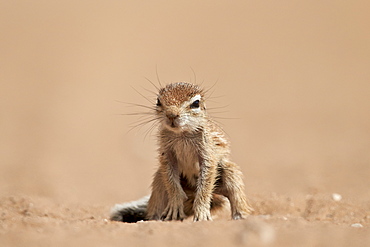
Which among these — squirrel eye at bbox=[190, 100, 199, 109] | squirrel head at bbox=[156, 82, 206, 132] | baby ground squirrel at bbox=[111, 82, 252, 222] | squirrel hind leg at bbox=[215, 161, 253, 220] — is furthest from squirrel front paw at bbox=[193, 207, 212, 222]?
squirrel eye at bbox=[190, 100, 199, 109]

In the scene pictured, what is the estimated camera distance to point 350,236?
5.23 m

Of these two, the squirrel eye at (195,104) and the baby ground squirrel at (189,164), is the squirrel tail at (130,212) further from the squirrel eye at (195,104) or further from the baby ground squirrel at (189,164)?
the squirrel eye at (195,104)

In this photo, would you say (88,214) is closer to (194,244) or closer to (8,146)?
(194,244)

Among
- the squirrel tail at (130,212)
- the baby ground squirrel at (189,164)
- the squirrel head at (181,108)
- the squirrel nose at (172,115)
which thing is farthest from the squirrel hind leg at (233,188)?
the squirrel tail at (130,212)

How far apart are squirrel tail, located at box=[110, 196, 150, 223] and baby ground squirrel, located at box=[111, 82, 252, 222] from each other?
433 millimetres

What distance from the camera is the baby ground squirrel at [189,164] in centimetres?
683

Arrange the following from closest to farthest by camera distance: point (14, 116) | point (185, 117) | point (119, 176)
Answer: point (185, 117) → point (119, 176) → point (14, 116)

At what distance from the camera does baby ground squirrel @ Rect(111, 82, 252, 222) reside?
6828 mm

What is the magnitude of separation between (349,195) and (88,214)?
4.31m

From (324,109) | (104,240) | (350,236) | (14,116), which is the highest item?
(324,109)

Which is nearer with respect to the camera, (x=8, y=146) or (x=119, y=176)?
(x=119, y=176)

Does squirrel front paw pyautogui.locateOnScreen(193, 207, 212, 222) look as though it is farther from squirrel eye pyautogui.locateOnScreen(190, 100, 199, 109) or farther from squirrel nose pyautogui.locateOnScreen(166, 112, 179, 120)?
squirrel eye pyautogui.locateOnScreen(190, 100, 199, 109)

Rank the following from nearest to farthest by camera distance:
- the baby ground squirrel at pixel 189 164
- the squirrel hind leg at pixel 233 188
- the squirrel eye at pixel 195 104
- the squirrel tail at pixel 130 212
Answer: the baby ground squirrel at pixel 189 164, the squirrel eye at pixel 195 104, the squirrel hind leg at pixel 233 188, the squirrel tail at pixel 130 212

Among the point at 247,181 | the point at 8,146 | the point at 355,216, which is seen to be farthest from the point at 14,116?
the point at 355,216
